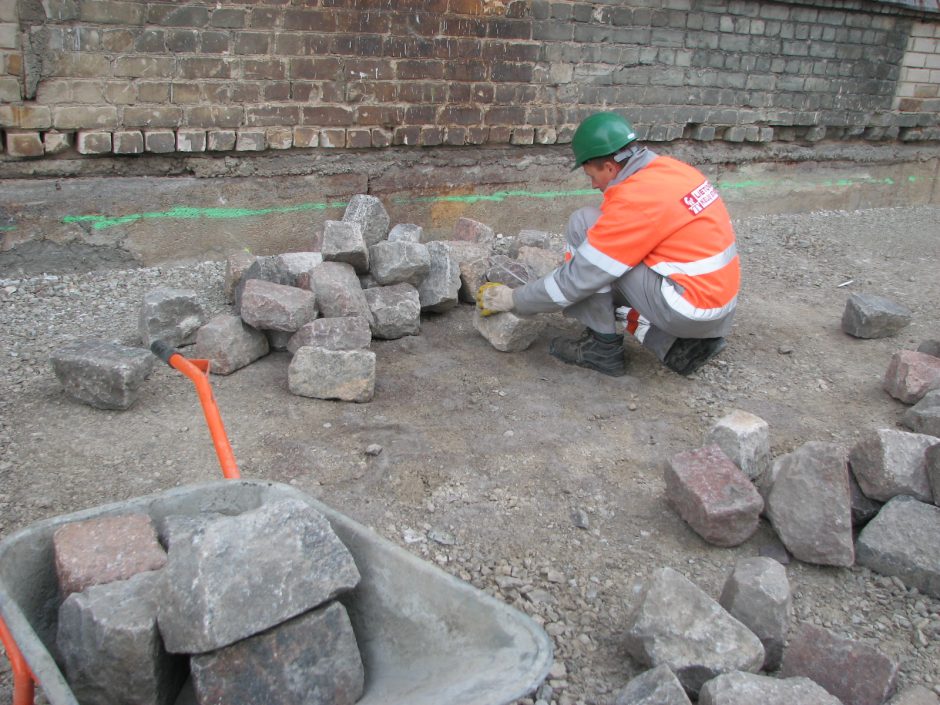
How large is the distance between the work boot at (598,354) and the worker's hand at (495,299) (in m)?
0.42

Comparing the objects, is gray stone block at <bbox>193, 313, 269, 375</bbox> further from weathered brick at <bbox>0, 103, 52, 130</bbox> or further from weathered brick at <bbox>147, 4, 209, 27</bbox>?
weathered brick at <bbox>147, 4, 209, 27</bbox>

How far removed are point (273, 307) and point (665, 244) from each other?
1871 mm

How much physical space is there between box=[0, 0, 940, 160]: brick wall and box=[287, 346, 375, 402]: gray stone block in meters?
1.74

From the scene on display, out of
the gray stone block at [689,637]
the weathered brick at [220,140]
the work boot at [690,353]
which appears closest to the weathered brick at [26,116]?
the weathered brick at [220,140]

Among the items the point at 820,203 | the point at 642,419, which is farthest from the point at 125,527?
the point at 820,203

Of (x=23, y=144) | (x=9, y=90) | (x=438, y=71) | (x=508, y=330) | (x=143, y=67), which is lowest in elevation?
(x=508, y=330)

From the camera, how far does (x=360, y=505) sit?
117 inches

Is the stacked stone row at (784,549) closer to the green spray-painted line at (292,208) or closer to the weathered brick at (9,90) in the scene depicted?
the green spray-painted line at (292,208)

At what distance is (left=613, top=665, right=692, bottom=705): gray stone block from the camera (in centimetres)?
194

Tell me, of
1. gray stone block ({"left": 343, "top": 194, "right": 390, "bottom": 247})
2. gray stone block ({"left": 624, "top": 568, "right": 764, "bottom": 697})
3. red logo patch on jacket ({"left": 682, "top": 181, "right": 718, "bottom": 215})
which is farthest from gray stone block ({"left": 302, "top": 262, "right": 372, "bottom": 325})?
gray stone block ({"left": 624, "top": 568, "right": 764, "bottom": 697})

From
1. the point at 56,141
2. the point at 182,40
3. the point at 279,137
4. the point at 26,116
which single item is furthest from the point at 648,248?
the point at 26,116

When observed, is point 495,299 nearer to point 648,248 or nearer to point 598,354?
point 598,354

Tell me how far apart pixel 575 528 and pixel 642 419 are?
38.6 inches

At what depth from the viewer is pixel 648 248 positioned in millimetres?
3773
